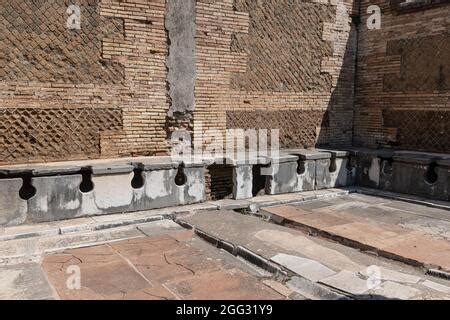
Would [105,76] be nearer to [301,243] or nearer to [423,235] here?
[301,243]

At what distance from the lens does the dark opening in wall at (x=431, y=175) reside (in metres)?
7.59

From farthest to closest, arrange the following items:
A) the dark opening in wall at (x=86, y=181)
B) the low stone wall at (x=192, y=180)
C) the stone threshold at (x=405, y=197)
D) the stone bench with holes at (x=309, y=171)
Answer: the stone bench with holes at (x=309, y=171)
the stone threshold at (x=405, y=197)
the dark opening in wall at (x=86, y=181)
the low stone wall at (x=192, y=180)

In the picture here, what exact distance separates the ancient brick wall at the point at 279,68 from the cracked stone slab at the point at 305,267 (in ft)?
12.5

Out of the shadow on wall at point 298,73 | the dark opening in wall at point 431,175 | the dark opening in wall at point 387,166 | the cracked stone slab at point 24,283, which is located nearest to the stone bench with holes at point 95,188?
the cracked stone slab at point 24,283

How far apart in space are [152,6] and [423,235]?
219 inches

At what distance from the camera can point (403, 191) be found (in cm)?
798

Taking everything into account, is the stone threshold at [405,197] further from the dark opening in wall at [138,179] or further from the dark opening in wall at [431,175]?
the dark opening in wall at [138,179]

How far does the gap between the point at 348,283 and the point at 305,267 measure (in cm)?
53

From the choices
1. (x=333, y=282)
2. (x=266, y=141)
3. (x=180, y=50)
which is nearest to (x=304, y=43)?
(x=266, y=141)

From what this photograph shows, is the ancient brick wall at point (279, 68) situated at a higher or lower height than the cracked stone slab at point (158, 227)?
higher

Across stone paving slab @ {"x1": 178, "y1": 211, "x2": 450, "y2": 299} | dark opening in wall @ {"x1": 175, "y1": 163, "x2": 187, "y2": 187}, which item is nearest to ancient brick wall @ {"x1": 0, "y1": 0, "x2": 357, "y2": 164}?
dark opening in wall @ {"x1": 175, "y1": 163, "x2": 187, "y2": 187}

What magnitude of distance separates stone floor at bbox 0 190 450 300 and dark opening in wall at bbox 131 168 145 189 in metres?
0.55
